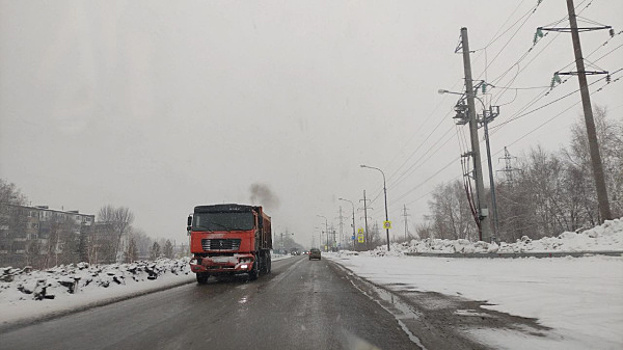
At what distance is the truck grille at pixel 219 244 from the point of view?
1468 centimetres

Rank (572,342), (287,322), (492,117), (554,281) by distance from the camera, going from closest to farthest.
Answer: (572,342) → (287,322) → (554,281) → (492,117)

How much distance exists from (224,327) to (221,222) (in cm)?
954

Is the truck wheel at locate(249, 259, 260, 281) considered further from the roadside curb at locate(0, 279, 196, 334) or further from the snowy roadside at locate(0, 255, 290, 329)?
the roadside curb at locate(0, 279, 196, 334)

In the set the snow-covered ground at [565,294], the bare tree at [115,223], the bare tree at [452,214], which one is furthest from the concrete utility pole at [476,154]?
the bare tree at [115,223]

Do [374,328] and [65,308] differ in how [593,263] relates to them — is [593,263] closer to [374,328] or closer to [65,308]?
[374,328]

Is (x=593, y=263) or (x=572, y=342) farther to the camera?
(x=593, y=263)

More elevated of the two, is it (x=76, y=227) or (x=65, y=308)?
(x=76, y=227)

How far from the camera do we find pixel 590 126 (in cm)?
1590

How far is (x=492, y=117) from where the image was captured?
1104 inches

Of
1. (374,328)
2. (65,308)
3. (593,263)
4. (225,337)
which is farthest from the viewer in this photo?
(593,263)

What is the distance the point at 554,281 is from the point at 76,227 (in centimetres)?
9639

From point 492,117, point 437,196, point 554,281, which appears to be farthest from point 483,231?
point 437,196

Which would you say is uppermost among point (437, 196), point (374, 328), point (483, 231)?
point (437, 196)

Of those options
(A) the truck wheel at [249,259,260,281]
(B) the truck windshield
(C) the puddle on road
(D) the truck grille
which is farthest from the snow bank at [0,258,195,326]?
(C) the puddle on road
